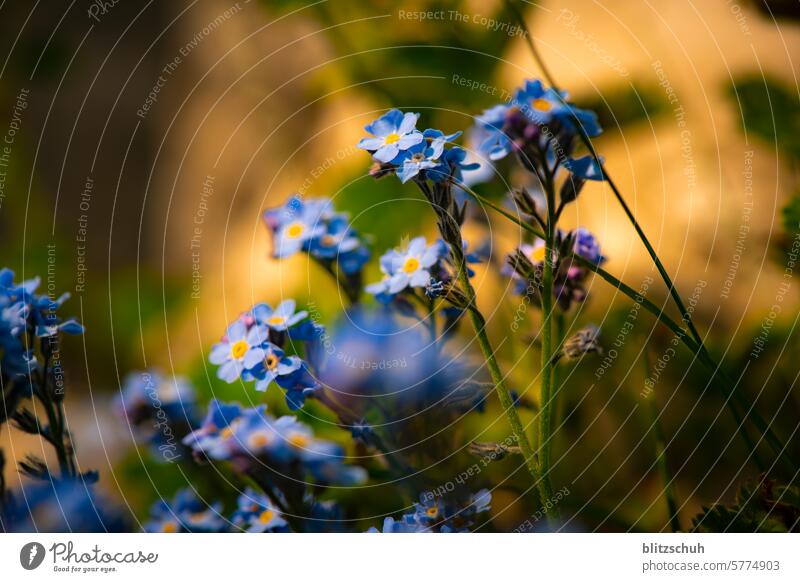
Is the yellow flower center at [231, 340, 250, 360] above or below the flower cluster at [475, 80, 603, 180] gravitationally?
below

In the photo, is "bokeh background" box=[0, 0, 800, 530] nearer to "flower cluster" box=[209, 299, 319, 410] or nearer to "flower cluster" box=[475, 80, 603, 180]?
"flower cluster" box=[209, 299, 319, 410]

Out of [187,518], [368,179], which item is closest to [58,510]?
[187,518]

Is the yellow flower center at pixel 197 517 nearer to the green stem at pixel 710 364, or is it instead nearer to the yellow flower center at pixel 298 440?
the yellow flower center at pixel 298 440

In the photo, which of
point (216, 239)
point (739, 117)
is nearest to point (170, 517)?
point (216, 239)

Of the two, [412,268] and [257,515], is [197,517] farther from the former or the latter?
[412,268]

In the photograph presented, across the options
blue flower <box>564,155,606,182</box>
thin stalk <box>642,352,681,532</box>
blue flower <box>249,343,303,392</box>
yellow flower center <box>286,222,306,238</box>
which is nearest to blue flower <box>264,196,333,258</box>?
yellow flower center <box>286,222,306,238</box>
